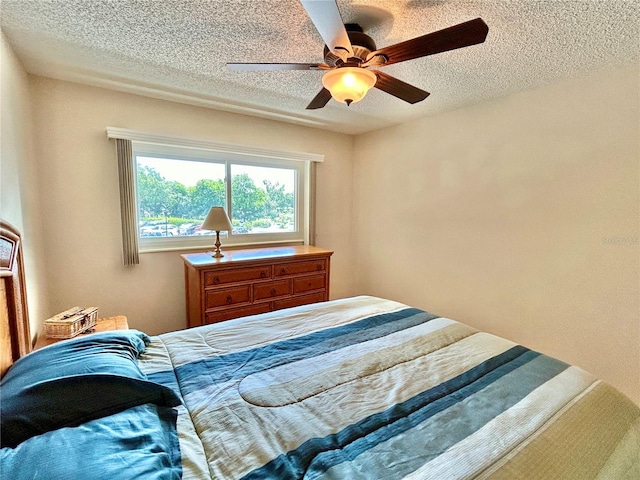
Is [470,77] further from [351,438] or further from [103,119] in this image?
[103,119]

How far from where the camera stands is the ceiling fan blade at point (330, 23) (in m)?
1.04

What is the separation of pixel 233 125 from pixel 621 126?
3082 mm

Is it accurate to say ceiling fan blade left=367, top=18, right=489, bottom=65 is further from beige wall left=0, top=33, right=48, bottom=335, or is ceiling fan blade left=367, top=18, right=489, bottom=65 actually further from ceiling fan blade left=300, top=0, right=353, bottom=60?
beige wall left=0, top=33, right=48, bottom=335

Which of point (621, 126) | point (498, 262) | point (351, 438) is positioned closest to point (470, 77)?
point (621, 126)

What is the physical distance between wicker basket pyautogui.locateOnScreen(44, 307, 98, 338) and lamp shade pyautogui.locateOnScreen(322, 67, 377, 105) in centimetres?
212

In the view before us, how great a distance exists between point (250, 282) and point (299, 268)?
1.68ft

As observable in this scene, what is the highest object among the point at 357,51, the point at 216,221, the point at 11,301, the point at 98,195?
the point at 357,51

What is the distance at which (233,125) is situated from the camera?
3008mm

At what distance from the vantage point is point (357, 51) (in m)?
1.44

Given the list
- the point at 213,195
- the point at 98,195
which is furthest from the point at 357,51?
the point at 98,195

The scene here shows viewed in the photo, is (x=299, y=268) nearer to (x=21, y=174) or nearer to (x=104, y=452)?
(x=21, y=174)

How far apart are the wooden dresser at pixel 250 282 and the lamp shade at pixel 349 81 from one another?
1614 mm

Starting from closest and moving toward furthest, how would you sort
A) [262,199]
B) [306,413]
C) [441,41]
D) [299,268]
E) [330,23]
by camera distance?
[306,413] → [330,23] → [441,41] → [299,268] → [262,199]

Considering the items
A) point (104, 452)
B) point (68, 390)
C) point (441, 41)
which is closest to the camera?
point (104, 452)
